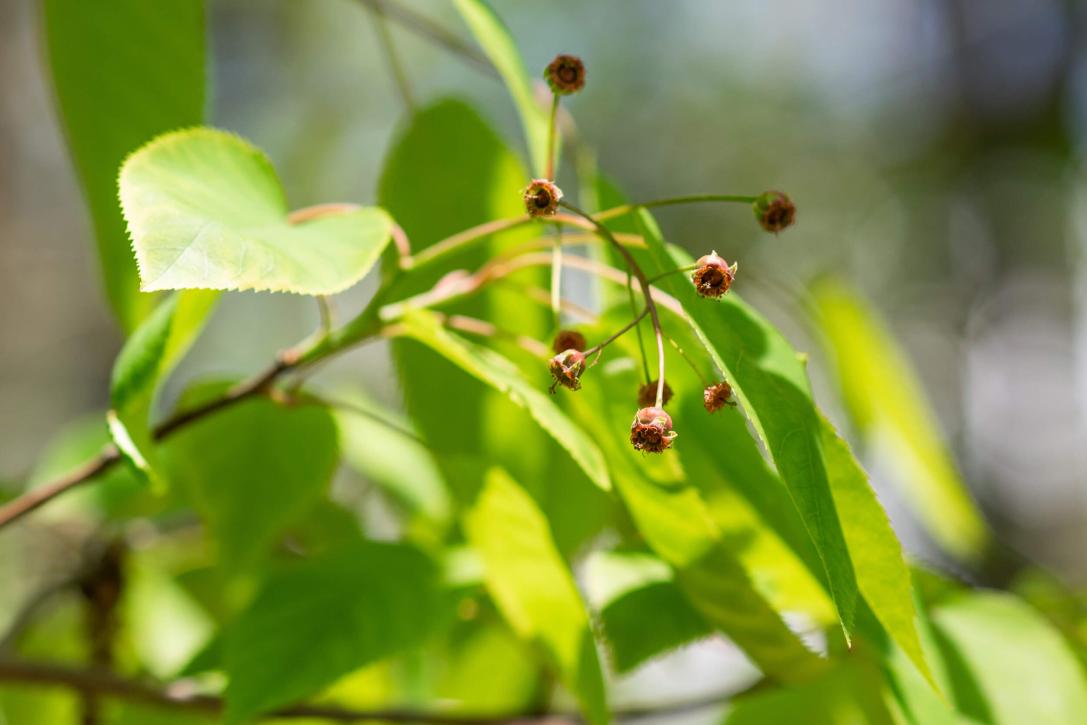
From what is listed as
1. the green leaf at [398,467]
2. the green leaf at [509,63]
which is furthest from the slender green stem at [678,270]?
the green leaf at [398,467]

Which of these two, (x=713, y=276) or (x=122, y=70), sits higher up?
(x=122, y=70)

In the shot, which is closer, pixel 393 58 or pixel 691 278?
pixel 691 278

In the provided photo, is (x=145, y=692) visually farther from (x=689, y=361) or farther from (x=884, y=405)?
(x=884, y=405)

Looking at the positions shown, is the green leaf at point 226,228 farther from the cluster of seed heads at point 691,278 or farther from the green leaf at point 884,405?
the green leaf at point 884,405

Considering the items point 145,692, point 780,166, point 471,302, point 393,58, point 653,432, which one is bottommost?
point 145,692

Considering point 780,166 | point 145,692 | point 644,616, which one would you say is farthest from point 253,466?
point 780,166

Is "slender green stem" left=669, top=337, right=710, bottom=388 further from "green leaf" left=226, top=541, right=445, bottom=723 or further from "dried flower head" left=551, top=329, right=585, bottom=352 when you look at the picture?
"green leaf" left=226, top=541, right=445, bottom=723

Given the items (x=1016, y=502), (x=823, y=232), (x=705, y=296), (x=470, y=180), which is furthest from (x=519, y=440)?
(x=823, y=232)

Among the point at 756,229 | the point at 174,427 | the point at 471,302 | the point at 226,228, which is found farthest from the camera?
the point at 756,229
